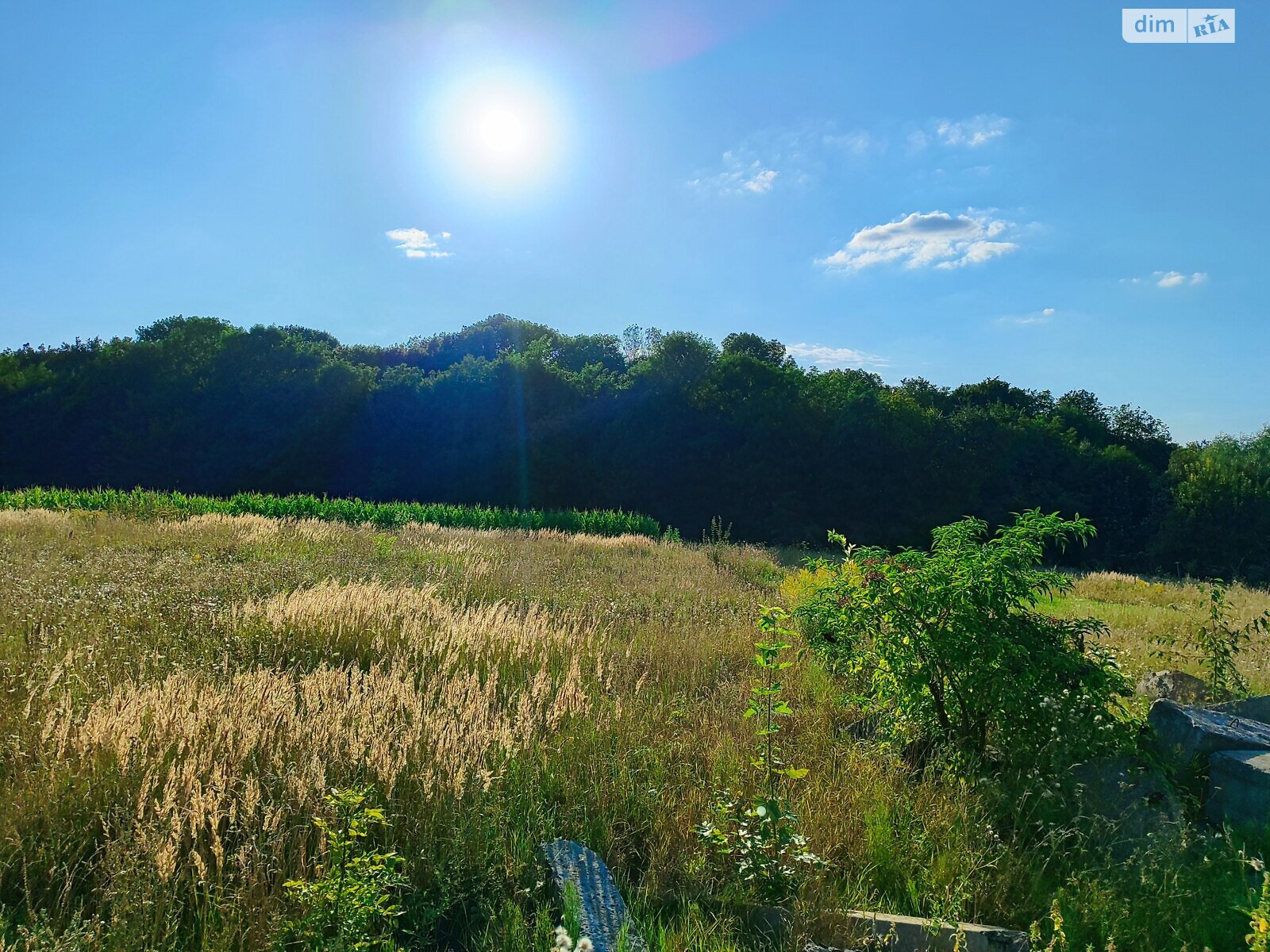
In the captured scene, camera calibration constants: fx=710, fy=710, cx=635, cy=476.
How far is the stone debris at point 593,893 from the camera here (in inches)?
102

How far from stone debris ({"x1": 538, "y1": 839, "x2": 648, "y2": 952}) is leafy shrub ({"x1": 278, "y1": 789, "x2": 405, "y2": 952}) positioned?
612 mm

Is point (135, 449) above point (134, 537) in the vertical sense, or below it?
above

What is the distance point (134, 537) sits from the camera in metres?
11.7

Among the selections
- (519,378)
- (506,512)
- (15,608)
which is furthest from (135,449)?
(15,608)

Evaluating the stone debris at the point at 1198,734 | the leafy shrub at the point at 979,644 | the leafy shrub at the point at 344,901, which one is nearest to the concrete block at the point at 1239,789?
the stone debris at the point at 1198,734

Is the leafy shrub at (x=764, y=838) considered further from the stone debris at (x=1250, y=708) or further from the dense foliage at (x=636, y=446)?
the dense foliage at (x=636, y=446)

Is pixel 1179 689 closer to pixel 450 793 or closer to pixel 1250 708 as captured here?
pixel 1250 708

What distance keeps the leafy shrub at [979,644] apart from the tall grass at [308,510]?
50.4ft

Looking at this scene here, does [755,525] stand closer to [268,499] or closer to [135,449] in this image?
[268,499]

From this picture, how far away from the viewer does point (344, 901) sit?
2.45m

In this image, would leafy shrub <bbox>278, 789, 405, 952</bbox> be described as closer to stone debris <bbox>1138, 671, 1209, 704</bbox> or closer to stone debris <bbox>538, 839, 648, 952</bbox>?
stone debris <bbox>538, 839, 648, 952</bbox>

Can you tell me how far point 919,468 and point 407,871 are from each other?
114 feet

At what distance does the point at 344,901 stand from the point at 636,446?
108ft

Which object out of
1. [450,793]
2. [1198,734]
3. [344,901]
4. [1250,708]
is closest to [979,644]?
[1198,734]
